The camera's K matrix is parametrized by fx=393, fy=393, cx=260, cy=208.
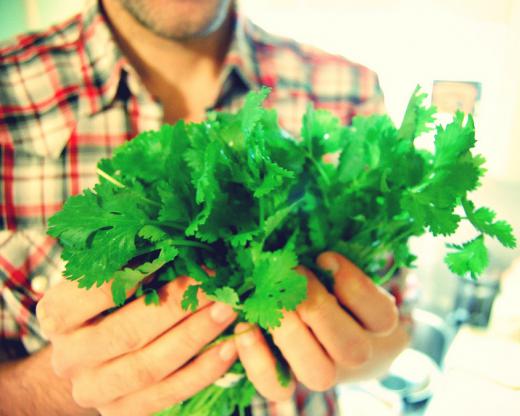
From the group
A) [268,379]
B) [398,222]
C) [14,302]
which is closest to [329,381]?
[268,379]

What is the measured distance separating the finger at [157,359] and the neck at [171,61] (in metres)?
0.48

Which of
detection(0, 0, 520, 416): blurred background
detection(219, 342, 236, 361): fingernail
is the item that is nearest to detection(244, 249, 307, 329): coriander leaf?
detection(219, 342, 236, 361): fingernail

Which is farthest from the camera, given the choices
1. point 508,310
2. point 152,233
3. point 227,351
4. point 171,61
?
point 508,310

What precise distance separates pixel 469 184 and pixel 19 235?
692mm

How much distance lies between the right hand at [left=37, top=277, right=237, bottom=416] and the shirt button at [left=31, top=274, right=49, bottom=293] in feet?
0.68

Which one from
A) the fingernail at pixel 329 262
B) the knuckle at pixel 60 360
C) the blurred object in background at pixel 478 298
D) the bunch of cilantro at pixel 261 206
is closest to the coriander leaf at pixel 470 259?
the bunch of cilantro at pixel 261 206

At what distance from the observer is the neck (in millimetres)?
768

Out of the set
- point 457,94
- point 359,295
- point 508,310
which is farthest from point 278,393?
point 457,94

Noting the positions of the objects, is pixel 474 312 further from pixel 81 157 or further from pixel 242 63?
pixel 81 157

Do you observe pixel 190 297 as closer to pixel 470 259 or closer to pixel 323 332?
pixel 323 332

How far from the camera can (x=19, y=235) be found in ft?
2.23

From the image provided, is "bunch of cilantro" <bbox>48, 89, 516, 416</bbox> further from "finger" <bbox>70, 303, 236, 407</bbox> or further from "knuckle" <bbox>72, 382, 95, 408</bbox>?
"knuckle" <bbox>72, 382, 95, 408</bbox>

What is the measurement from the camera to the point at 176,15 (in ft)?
2.29

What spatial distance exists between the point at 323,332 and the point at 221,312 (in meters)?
0.12
